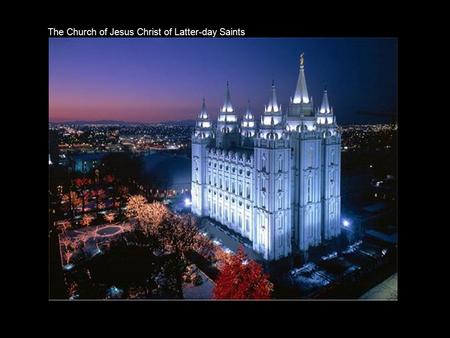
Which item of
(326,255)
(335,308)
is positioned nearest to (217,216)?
Result: (326,255)

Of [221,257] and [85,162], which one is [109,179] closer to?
[85,162]

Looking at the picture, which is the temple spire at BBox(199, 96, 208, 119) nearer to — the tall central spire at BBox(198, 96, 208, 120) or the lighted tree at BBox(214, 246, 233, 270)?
the tall central spire at BBox(198, 96, 208, 120)

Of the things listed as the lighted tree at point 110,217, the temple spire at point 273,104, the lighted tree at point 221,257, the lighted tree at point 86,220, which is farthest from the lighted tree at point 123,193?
the temple spire at point 273,104

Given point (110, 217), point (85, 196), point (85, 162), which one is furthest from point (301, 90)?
point (85, 162)

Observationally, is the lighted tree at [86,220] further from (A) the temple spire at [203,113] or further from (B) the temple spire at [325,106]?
(B) the temple spire at [325,106]

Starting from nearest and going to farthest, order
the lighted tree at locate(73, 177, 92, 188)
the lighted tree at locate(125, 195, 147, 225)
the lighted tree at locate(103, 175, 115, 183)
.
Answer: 1. the lighted tree at locate(125, 195, 147, 225)
2. the lighted tree at locate(73, 177, 92, 188)
3. the lighted tree at locate(103, 175, 115, 183)

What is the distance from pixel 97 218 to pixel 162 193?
29.8 feet

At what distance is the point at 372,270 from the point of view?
709 inches

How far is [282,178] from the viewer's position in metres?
21.1

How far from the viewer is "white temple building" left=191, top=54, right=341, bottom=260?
69.5 ft

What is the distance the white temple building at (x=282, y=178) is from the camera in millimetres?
21172

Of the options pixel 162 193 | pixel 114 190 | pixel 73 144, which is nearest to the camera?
pixel 114 190

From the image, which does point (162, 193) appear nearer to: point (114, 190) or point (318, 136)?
point (114, 190)

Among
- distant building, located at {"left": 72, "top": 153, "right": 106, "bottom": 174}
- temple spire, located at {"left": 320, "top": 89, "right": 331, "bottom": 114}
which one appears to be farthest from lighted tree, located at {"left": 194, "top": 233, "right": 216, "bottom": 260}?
distant building, located at {"left": 72, "top": 153, "right": 106, "bottom": 174}
